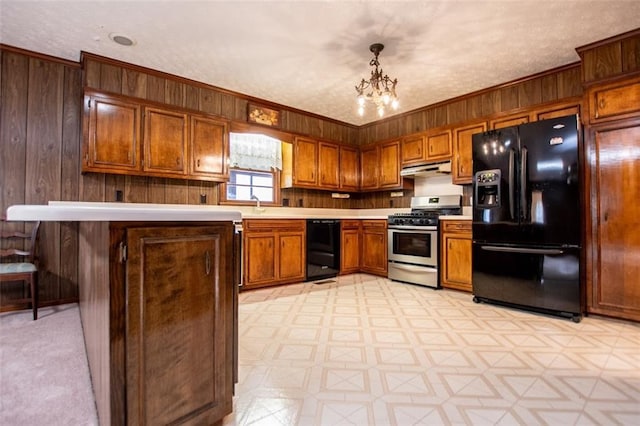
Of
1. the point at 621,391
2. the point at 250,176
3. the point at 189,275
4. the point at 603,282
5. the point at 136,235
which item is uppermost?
the point at 250,176

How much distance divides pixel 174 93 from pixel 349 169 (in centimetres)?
286

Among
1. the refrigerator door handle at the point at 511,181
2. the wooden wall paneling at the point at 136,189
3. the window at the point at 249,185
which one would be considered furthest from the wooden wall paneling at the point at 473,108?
the wooden wall paneling at the point at 136,189

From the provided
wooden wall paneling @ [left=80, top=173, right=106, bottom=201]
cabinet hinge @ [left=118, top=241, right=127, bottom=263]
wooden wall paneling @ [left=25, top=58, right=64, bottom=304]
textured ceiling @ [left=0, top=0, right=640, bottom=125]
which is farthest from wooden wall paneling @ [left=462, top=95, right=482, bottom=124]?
wooden wall paneling @ [left=25, top=58, right=64, bottom=304]

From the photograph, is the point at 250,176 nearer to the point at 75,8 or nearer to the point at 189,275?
the point at 75,8

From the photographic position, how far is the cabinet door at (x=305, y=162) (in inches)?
187

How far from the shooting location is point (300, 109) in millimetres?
4809

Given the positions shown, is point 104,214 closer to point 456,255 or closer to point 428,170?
point 456,255

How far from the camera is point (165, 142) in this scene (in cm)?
360

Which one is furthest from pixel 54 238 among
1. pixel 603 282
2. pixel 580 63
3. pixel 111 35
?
pixel 580 63

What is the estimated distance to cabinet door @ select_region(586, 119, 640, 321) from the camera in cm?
277

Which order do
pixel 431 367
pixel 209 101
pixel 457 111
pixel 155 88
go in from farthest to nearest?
pixel 457 111 → pixel 209 101 → pixel 155 88 → pixel 431 367

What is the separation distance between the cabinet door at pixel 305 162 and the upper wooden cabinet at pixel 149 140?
3.59ft

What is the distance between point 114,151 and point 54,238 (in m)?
1.09

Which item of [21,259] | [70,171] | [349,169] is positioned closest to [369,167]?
[349,169]
